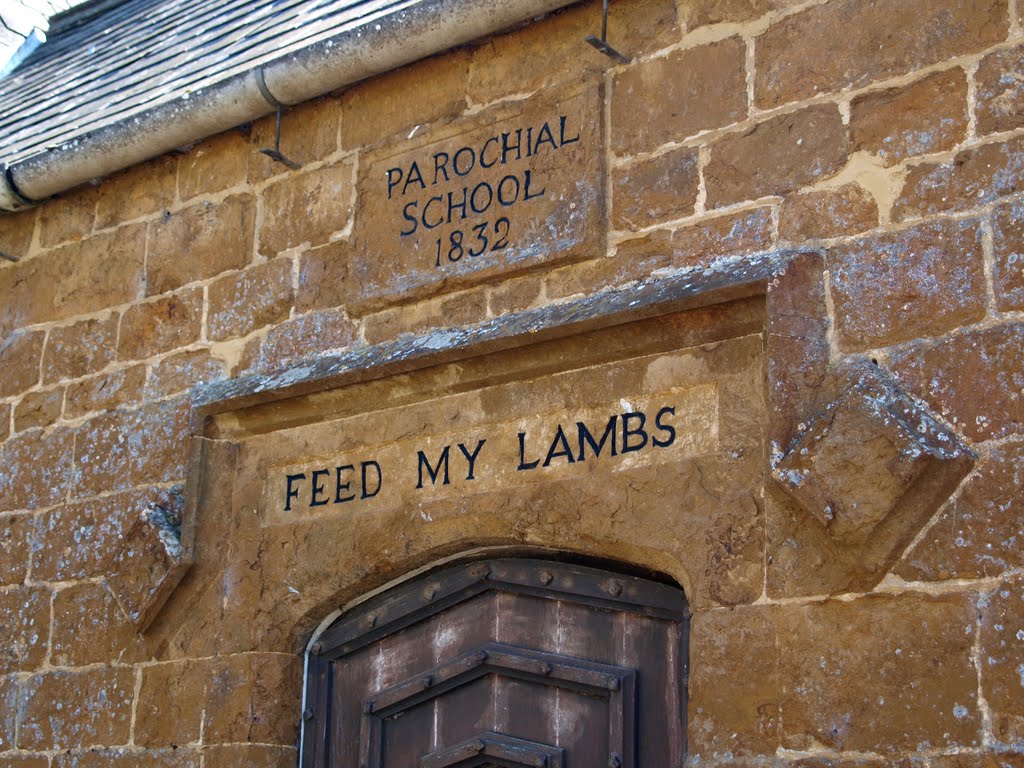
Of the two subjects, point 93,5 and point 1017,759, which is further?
point 93,5

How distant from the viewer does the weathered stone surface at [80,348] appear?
549 centimetres

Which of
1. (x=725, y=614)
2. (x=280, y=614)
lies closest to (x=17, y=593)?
(x=280, y=614)

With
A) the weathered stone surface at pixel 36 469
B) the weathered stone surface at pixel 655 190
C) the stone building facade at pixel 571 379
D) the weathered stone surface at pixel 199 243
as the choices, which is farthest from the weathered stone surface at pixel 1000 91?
the weathered stone surface at pixel 36 469

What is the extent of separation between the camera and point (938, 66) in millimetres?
3820

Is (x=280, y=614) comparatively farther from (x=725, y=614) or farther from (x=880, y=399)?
(x=880, y=399)

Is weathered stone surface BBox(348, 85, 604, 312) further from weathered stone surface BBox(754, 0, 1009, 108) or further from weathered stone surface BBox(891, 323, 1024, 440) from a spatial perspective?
weathered stone surface BBox(891, 323, 1024, 440)

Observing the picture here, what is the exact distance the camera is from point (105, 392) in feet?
17.8

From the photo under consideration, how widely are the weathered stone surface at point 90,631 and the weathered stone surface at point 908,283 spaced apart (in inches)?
105

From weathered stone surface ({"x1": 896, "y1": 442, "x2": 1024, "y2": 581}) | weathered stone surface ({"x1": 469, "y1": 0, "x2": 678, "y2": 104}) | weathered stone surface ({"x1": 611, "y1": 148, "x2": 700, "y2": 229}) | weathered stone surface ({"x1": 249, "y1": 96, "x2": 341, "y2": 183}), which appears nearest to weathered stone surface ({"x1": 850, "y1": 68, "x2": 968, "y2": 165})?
weathered stone surface ({"x1": 611, "y1": 148, "x2": 700, "y2": 229})

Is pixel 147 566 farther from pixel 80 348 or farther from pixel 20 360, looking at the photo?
pixel 20 360

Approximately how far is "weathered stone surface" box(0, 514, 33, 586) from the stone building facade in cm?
2

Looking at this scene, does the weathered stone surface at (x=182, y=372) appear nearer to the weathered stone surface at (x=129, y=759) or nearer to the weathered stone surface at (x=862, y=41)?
the weathered stone surface at (x=129, y=759)

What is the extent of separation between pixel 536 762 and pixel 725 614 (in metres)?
0.79

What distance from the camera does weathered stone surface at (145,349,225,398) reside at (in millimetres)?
5141
